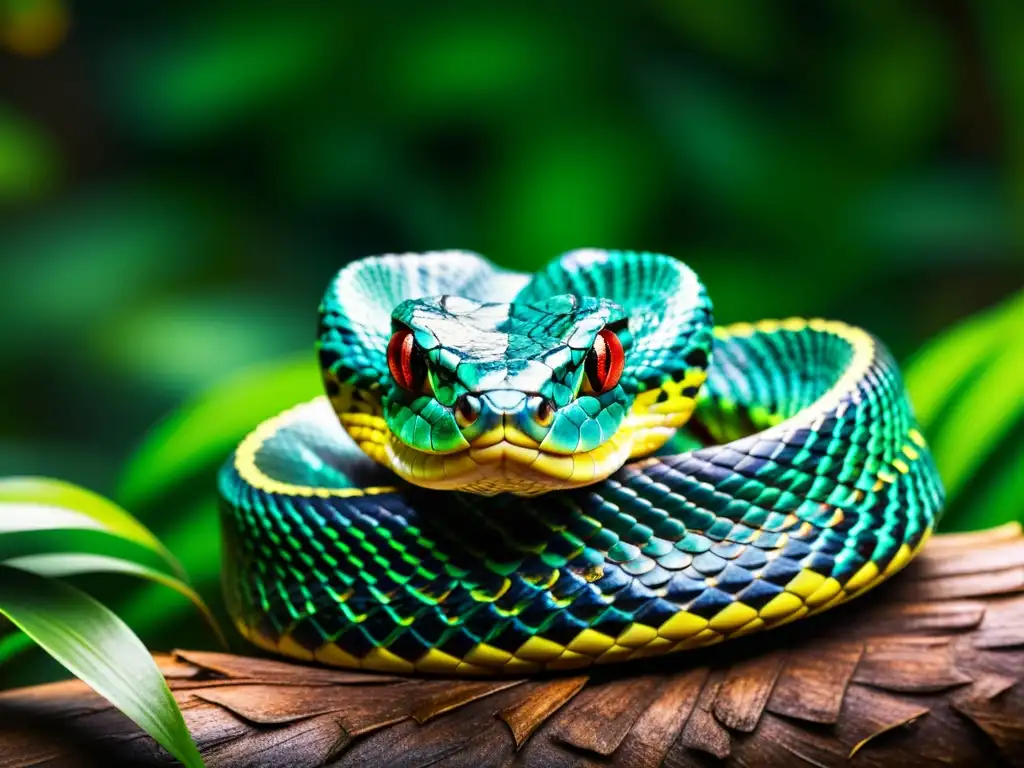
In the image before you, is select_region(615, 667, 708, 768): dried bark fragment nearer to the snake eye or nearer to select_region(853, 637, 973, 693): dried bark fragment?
select_region(853, 637, 973, 693): dried bark fragment

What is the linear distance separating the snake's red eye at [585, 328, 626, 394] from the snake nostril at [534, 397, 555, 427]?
0.55 feet

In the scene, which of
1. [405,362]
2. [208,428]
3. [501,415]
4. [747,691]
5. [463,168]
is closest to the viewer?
[501,415]

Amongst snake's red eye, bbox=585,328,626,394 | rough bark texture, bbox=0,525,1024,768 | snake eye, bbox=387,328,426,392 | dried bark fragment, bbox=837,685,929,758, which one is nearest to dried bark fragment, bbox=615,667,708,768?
rough bark texture, bbox=0,525,1024,768

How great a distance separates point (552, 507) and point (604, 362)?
0.97 ft

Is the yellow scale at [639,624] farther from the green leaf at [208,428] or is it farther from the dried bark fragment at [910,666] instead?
the green leaf at [208,428]

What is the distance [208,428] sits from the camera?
126 inches

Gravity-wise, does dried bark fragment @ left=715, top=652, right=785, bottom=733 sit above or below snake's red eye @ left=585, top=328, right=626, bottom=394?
below

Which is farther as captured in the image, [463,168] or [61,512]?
[463,168]

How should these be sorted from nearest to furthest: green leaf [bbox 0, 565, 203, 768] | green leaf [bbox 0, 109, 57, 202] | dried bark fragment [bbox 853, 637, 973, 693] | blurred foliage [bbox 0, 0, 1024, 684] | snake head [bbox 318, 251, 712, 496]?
Result: green leaf [bbox 0, 565, 203, 768] → snake head [bbox 318, 251, 712, 496] → dried bark fragment [bbox 853, 637, 973, 693] → blurred foliage [bbox 0, 0, 1024, 684] → green leaf [bbox 0, 109, 57, 202]

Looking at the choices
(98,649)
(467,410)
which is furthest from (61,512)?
(467,410)

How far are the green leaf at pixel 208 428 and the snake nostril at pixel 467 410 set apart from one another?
60.5 inches

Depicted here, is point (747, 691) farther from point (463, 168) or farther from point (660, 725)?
A: point (463, 168)

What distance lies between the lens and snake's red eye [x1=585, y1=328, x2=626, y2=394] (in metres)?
1.88

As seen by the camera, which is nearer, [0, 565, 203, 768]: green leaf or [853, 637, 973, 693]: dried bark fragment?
[0, 565, 203, 768]: green leaf
